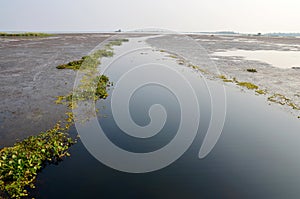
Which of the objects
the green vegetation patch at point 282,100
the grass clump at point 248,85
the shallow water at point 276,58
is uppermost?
the shallow water at point 276,58

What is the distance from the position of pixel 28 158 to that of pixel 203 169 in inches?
318

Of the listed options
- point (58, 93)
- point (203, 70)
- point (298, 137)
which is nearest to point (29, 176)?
point (58, 93)

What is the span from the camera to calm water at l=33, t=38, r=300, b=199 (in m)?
9.22

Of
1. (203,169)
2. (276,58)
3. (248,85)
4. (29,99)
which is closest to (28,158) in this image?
(203,169)

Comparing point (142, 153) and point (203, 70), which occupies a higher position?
point (203, 70)

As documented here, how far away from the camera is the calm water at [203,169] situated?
922 cm

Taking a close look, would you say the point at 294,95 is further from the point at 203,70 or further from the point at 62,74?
the point at 62,74

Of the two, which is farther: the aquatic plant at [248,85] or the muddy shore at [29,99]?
the aquatic plant at [248,85]

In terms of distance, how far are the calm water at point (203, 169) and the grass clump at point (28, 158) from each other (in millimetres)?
543

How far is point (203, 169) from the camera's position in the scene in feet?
35.4

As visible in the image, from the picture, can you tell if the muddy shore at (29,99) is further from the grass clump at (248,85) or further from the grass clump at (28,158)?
the grass clump at (248,85)

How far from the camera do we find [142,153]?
1201 cm

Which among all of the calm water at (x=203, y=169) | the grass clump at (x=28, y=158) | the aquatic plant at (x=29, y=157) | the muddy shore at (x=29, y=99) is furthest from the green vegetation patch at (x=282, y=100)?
the muddy shore at (x=29, y=99)

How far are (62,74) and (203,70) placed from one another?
20046 millimetres
